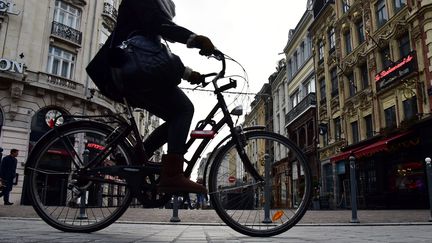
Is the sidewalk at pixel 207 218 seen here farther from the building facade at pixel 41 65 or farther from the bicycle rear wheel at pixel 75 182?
the building facade at pixel 41 65

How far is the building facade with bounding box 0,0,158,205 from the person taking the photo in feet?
61.1

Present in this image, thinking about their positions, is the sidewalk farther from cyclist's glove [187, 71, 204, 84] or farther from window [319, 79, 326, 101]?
window [319, 79, 326, 101]

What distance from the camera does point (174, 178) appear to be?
3.06 meters

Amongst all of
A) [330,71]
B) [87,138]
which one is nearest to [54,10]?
[330,71]

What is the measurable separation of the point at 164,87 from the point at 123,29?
63 cm

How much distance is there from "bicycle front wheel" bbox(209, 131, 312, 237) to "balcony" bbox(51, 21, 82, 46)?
66.2ft

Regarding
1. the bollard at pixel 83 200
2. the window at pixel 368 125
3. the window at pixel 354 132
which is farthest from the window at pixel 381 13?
the bollard at pixel 83 200

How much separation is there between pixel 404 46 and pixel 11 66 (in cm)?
1877

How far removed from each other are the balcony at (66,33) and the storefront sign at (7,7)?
209 cm

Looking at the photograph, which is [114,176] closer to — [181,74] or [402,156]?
[181,74]

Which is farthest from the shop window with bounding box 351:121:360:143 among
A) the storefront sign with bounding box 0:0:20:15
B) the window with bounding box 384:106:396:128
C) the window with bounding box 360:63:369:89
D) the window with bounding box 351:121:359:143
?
the storefront sign with bounding box 0:0:20:15

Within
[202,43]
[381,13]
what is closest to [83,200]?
[202,43]

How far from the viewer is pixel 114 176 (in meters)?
3.32

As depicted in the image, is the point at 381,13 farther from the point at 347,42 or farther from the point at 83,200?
the point at 83,200
